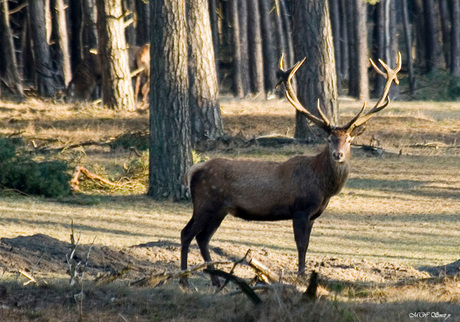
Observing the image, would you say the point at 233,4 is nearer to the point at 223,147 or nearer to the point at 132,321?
the point at 223,147

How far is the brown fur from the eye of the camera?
10688mm

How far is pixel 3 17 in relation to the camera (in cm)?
3697

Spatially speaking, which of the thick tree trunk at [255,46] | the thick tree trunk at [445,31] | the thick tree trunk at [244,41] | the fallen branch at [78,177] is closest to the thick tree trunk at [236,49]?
the thick tree trunk at [244,41]

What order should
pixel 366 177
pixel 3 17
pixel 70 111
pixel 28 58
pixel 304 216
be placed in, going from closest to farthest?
pixel 304 216 < pixel 366 177 < pixel 70 111 < pixel 3 17 < pixel 28 58

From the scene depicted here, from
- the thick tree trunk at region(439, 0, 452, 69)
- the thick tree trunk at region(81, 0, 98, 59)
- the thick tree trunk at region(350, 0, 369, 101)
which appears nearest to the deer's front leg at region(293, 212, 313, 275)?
the thick tree trunk at region(81, 0, 98, 59)

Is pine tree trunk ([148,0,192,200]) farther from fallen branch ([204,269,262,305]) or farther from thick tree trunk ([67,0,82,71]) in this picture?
thick tree trunk ([67,0,82,71])

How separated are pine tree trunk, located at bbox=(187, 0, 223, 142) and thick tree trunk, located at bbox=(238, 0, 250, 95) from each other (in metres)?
16.8

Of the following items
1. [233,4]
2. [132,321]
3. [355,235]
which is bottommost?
[355,235]

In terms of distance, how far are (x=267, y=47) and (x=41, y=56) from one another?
36.7 feet

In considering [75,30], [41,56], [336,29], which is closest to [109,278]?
[41,56]

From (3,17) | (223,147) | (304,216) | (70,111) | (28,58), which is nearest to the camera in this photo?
(304,216)

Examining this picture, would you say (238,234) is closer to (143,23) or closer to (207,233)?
(207,233)

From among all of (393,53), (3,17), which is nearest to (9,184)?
(3,17)

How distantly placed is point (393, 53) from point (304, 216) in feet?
94.3
